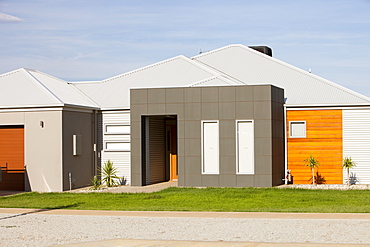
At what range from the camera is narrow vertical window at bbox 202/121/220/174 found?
24375 mm

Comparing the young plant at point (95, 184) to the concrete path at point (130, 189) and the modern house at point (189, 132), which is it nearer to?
the concrete path at point (130, 189)

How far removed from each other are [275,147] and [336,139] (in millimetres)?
2938

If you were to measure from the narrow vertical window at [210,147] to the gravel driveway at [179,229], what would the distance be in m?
8.60

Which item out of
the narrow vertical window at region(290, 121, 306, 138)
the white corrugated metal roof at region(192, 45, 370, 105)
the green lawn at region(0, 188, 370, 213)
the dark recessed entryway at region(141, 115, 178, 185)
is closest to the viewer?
the green lawn at region(0, 188, 370, 213)

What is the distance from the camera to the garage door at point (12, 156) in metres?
25.2

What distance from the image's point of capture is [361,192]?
21.5m

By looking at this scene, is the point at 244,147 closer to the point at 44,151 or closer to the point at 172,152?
the point at 172,152

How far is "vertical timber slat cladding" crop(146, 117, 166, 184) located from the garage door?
540 centimetres

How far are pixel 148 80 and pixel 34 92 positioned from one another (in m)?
6.01

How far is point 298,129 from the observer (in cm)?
2592

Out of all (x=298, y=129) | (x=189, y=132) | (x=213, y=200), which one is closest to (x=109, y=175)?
(x=189, y=132)

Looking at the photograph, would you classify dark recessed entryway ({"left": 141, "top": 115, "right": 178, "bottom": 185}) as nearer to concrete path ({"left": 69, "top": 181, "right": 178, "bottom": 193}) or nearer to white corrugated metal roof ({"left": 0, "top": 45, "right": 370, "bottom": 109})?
concrete path ({"left": 69, "top": 181, "right": 178, "bottom": 193})

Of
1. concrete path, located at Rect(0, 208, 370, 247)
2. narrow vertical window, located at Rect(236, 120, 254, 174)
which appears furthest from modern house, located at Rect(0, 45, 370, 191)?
concrete path, located at Rect(0, 208, 370, 247)

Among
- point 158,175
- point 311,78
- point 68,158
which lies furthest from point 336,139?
point 68,158
